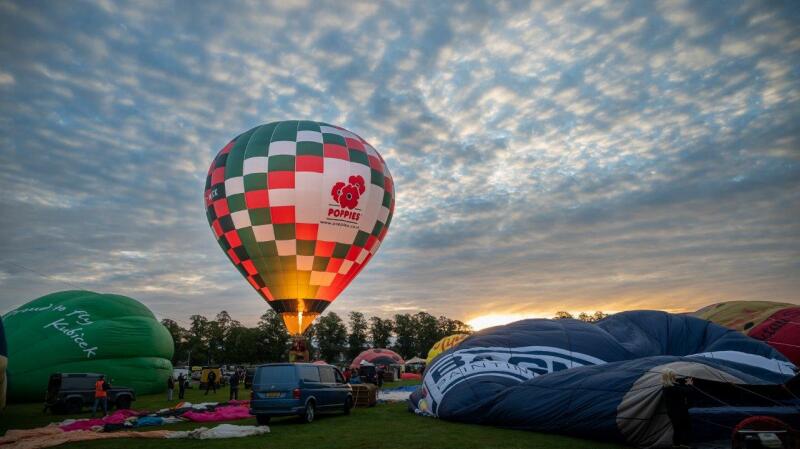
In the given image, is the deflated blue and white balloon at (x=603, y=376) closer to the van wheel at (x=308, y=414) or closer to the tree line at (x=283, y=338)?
the van wheel at (x=308, y=414)

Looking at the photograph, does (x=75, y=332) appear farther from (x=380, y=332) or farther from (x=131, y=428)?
(x=380, y=332)

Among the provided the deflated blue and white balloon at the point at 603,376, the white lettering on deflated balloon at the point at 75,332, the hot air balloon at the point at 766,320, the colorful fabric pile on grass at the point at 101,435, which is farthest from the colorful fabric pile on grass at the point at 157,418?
the hot air balloon at the point at 766,320

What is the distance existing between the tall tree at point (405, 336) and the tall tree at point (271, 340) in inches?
833

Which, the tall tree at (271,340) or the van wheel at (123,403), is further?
the tall tree at (271,340)

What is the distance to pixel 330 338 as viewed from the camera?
96875 mm

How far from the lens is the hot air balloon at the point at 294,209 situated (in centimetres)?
2241

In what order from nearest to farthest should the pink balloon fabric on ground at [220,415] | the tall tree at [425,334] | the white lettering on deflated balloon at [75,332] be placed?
1. the pink balloon fabric on ground at [220,415]
2. the white lettering on deflated balloon at [75,332]
3. the tall tree at [425,334]

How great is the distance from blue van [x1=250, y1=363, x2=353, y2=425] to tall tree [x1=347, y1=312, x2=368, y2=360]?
8463 centimetres

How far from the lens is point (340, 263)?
78.1ft

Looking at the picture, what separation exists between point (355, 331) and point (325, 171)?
79759 millimetres

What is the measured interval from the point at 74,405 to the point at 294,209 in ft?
33.4

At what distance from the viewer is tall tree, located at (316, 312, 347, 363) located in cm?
9625

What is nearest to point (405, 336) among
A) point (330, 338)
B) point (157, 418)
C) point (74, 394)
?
point (330, 338)

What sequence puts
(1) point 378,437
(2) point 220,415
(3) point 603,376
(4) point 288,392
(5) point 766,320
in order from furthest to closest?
(5) point 766,320, (2) point 220,415, (4) point 288,392, (1) point 378,437, (3) point 603,376
